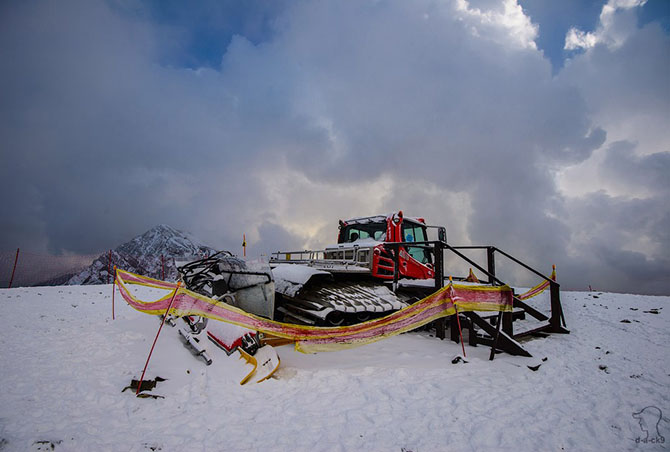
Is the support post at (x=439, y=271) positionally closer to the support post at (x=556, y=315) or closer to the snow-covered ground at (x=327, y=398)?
the snow-covered ground at (x=327, y=398)

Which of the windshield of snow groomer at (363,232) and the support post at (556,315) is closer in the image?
the support post at (556,315)

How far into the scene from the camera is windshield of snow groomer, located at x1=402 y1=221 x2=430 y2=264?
387 inches

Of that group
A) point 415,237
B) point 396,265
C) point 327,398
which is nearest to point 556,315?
point 396,265

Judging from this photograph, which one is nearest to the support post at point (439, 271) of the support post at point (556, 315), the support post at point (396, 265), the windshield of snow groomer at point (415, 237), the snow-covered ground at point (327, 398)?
the snow-covered ground at point (327, 398)

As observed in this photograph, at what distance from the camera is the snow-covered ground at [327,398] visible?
2.82 metres

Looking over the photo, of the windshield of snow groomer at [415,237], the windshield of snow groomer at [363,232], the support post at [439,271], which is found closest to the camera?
the support post at [439,271]

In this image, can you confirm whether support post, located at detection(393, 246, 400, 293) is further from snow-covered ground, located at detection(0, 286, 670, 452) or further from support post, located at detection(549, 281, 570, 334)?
support post, located at detection(549, 281, 570, 334)

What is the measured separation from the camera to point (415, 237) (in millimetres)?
10211

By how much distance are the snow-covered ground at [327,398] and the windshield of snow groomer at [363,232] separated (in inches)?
180

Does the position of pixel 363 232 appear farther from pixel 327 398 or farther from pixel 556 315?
pixel 327 398

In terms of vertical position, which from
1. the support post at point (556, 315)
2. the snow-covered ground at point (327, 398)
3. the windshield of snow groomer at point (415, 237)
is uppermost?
the windshield of snow groomer at point (415, 237)

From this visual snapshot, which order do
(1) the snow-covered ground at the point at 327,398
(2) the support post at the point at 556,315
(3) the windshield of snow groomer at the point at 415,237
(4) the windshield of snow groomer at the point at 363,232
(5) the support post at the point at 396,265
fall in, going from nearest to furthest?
(1) the snow-covered ground at the point at 327,398
(2) the support post at the point at 556,315
(5) the support post at the point at 396,265
(3) the windshield of snow groomer at the point at 415,237
(4) the windshield of snow groomer at the point at 363,232

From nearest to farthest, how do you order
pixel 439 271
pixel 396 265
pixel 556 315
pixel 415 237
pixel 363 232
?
pixel 439 271
pixel 556 315
pixel 396 265
pixel 415 237
pixel 363 232

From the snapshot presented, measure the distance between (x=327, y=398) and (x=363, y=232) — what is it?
23.8 ft
